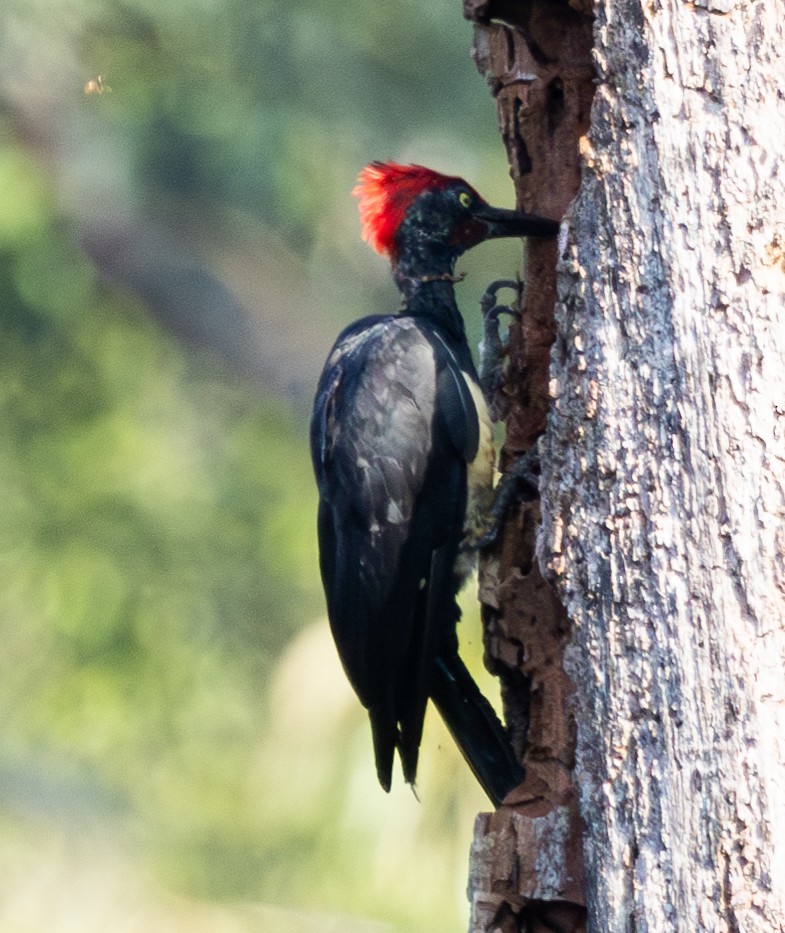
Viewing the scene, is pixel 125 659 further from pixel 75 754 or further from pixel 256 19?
pixel 256 19

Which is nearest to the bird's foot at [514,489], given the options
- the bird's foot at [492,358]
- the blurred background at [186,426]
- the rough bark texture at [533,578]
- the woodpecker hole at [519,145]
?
the rough bark texture at [533,578]

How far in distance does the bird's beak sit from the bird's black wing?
0.29 meters

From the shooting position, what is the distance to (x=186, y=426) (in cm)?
603

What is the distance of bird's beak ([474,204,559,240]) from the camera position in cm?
251

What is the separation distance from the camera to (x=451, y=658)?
281 cm

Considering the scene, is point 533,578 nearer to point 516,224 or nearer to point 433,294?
point 516,224

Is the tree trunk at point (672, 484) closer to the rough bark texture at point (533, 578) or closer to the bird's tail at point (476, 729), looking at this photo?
the rough bark texture at point (533, 578)

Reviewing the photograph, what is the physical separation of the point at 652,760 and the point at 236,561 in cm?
429

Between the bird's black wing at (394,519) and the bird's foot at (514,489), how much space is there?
108 millimetres

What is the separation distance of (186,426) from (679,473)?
4.43 metres

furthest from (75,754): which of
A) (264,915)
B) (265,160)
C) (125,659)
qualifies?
(265,160)

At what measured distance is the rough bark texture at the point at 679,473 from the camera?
172 centimetres

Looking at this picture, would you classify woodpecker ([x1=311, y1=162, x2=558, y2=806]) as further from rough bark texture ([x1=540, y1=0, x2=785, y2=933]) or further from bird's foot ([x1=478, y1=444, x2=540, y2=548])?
rough bark texture ([x1=540, y1=0, x2=785, y2=933])

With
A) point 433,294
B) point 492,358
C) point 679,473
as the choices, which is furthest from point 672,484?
point 433,294
